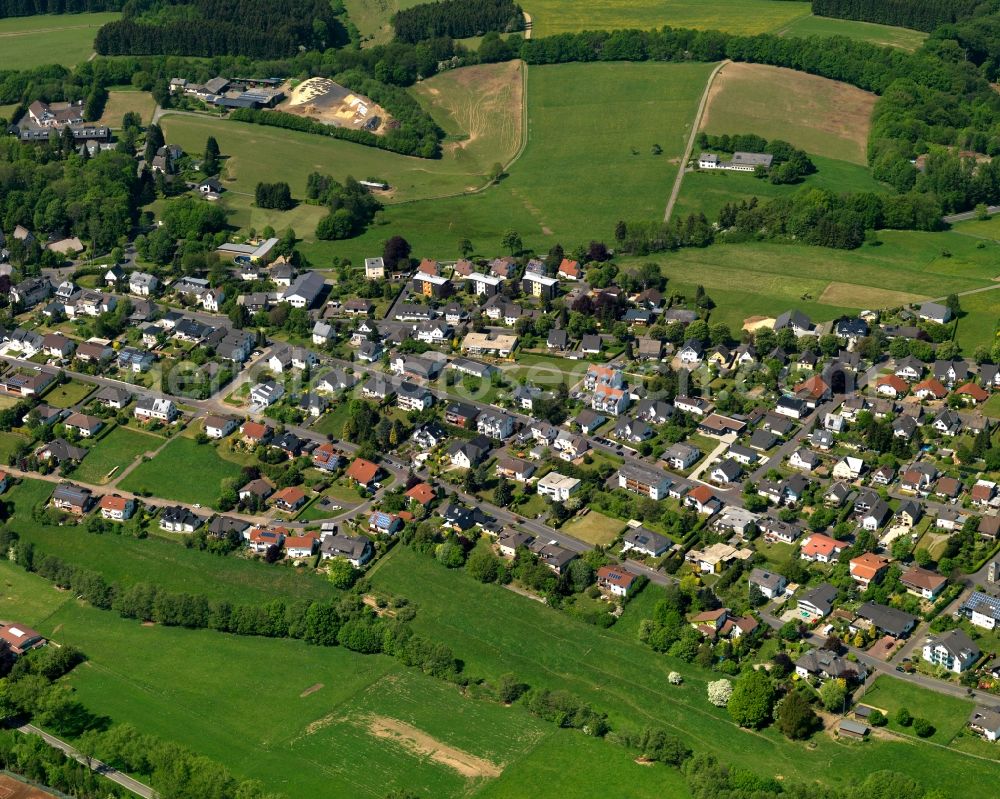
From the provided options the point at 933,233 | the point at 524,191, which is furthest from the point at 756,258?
the point at 524,191

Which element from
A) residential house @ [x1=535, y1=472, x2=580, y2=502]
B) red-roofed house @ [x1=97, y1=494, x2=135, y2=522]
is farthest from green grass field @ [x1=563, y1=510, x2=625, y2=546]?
red-roofed house @ [x1=97, y1=494, x2=135, y2=522]

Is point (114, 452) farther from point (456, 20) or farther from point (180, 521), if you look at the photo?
point (456, 20)

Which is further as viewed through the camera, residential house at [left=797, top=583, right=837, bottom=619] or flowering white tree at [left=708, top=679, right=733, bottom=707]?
residential house at [left=797, top=583, right=837, bottom=619]

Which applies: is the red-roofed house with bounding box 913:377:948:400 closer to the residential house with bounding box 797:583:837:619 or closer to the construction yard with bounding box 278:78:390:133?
the residential house with bounding box 797:583:837:619

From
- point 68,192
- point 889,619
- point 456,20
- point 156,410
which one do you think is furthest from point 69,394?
point 456,20

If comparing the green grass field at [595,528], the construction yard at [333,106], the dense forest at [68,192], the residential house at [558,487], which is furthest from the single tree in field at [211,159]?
the green grass field at [595,528]

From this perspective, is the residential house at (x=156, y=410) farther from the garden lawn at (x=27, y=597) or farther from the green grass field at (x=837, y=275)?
the green grass field at (x=837, y=275)

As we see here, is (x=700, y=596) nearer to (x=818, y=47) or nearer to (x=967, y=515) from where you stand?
(x=967, y=515)
